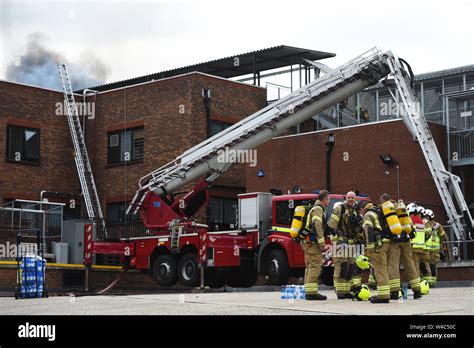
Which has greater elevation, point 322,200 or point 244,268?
point 322,200

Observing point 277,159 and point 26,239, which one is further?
point 277,159

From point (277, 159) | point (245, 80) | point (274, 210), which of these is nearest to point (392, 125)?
point (277, 159)

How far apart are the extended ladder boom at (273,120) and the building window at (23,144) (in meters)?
7.53

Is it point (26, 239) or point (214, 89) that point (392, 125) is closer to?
point (214, 89)

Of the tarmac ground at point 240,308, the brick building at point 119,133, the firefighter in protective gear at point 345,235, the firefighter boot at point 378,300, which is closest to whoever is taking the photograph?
the tarmac ground at point 240,308

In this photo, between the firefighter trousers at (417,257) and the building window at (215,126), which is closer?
the firefighter trousers at (417,257)

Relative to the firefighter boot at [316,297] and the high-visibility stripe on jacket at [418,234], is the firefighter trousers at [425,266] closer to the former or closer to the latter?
the high-visibility stripe on jacket at [418,234]

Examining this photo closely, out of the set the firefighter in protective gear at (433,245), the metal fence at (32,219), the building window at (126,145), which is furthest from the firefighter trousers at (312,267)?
the building window at (126,145)

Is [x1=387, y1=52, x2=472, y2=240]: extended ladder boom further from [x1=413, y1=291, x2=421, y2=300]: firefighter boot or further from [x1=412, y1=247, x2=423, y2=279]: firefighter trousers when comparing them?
[x1=413, y1=291, x2=421, y2=300]: firefighter boot

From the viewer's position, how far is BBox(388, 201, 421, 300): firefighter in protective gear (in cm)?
1479

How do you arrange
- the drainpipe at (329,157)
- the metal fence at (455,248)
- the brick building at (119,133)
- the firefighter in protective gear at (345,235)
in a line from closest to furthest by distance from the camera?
the firefighter in protective gear at (345,235) < the metal fence at (455,248) < the drainpipe at (329,157) < the brick building at (119,133)

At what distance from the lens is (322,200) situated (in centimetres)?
1531

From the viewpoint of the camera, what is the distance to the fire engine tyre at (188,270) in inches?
949
